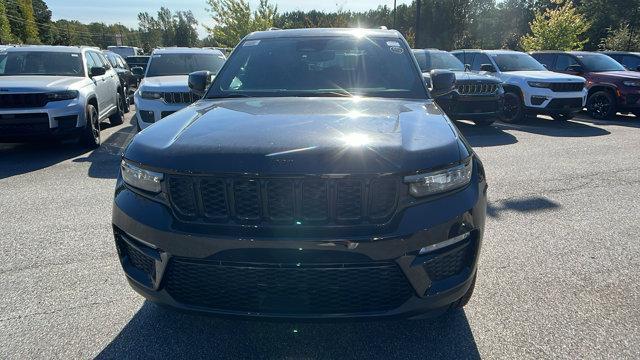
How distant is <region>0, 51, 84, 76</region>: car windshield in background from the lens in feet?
26.1

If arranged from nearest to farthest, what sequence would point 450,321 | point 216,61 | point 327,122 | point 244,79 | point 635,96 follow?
point 327,122, point 450,321, point 244,79, point 216,61, point 635,96

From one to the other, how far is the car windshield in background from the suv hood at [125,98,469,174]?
682 cm

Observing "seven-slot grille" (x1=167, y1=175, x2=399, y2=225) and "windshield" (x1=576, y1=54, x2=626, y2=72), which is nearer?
"seven-slot grille" (x1=167, y1=175, x2=399, y2=225)

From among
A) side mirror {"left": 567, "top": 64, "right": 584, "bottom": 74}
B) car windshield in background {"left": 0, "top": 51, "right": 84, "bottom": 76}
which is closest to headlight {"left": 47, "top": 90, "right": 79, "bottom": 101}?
car windshield in background {"left": 0, "top": 51, "right": 84, "bottom": 76}

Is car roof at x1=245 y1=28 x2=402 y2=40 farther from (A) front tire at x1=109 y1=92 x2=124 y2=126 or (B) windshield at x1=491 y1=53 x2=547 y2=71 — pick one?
(B) windshield at x1=491 y1=53 x2=547 y2=71

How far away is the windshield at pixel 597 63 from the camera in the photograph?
12.1 m

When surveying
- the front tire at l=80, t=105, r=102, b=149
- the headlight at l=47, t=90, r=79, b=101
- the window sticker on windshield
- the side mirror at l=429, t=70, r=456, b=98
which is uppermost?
the window sticker on windshield

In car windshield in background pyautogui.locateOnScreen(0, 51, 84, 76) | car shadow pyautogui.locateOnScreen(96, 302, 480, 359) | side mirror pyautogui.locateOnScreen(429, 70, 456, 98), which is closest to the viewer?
car shadow pyautogui.locateOnScreen(96, 302, 480, 359)

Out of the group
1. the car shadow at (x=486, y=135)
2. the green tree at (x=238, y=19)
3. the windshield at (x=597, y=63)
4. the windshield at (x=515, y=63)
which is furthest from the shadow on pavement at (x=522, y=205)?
the green tree at (x=238, y=19)

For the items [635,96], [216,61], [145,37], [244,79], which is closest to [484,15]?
[635,96]

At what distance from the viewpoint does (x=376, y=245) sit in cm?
194

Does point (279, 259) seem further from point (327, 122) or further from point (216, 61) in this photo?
point (216, 61)

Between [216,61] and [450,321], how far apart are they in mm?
8471

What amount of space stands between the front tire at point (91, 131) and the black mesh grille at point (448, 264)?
7.08 meters
